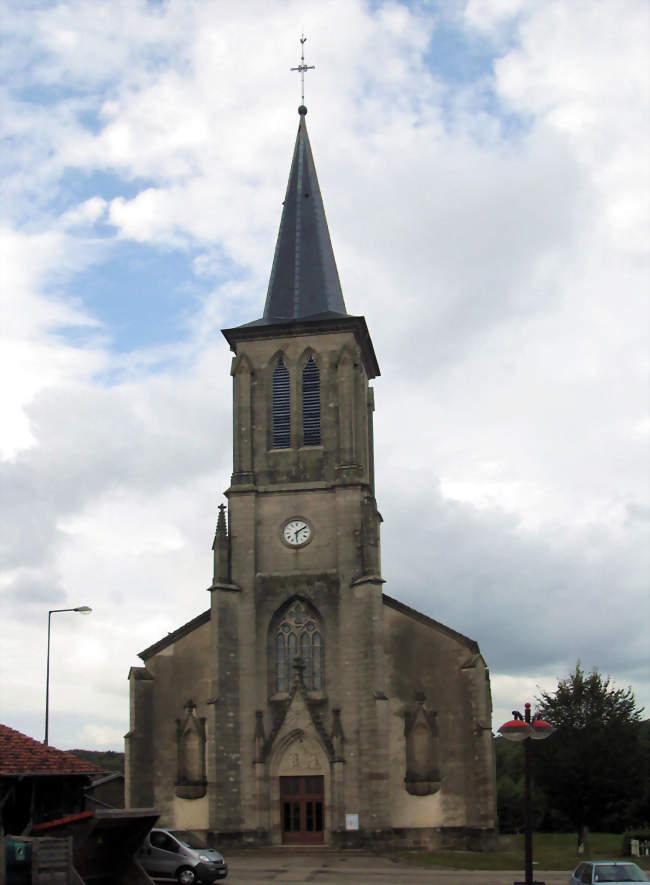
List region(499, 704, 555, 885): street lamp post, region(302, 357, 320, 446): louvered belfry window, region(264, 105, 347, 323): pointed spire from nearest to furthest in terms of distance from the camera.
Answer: region(499, 704, 555, 885): street lamp post, region(302, 357, 320, 446): louvered belfry window, region(264, 105, 347, 323): pointed spire

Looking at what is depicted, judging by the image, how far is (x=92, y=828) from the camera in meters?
22.0

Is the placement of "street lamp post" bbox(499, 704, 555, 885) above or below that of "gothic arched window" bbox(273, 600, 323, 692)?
below

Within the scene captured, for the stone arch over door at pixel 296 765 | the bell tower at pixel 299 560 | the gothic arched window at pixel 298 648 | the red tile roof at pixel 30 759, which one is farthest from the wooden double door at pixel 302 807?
the red tile roof at pixel 30 759

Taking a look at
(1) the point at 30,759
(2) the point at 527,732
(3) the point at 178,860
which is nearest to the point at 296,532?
(3) the point at 178,860

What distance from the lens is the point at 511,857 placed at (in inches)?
1458

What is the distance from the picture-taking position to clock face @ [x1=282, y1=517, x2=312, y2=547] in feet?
140

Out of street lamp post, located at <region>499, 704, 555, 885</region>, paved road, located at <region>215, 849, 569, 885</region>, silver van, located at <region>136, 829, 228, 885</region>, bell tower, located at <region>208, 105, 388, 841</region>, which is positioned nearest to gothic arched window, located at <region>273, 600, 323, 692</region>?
bell tower, located at <region>208, 105, 388, 841</region>

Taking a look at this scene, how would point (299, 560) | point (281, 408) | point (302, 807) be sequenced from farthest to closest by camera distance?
point (281, 408), point (299, 560), point (302, 807)

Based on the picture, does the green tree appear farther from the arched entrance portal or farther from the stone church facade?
the arched entrance portal

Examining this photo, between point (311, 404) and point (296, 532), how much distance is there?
5447 mm

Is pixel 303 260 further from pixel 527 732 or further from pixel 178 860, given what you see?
pixel 527 732

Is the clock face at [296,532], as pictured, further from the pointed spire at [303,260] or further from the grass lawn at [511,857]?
the grass lawn at [511,857]

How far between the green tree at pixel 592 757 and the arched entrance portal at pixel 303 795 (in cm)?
834

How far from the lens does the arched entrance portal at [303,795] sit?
130 ft
